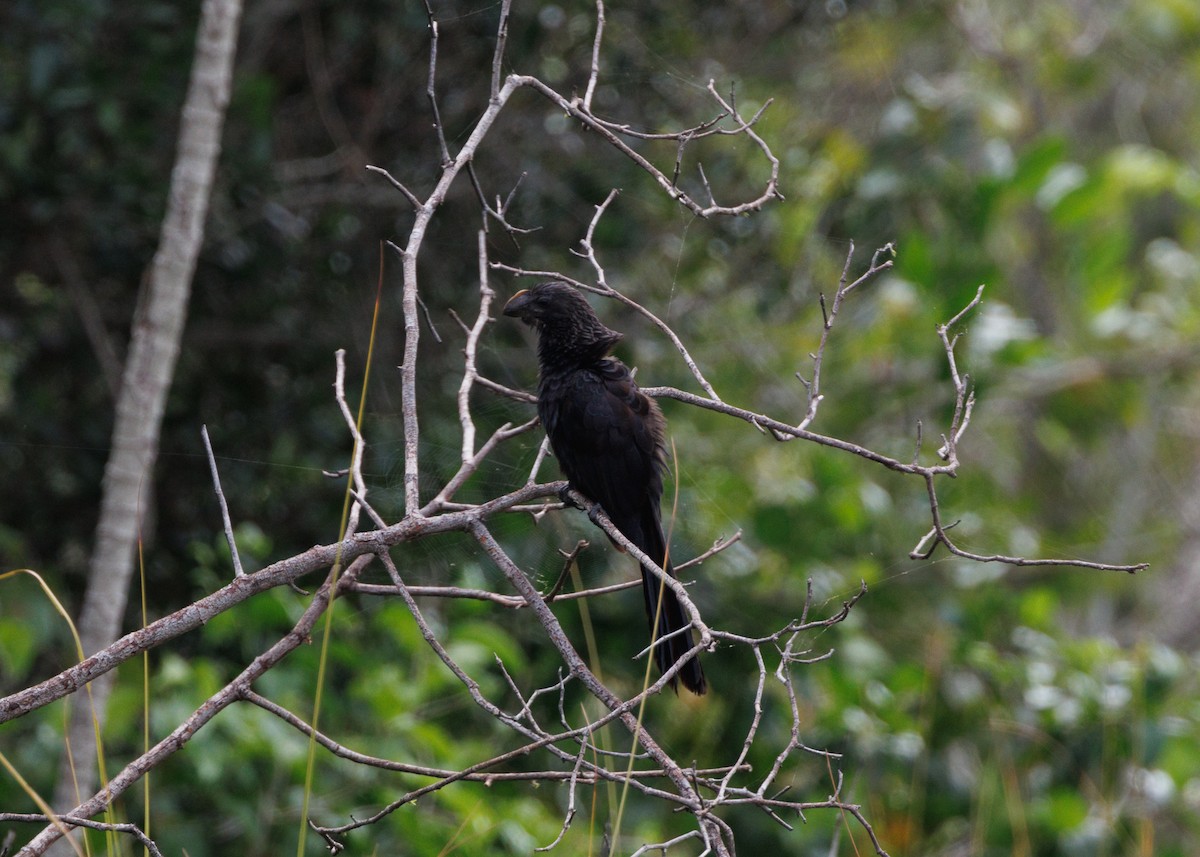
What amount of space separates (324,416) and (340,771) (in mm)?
1827

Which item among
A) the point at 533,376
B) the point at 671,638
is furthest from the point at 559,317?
the point at 671,638

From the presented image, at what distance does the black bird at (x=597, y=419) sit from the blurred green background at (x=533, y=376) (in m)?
0.12

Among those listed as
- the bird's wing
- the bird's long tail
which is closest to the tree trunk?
the bird's wing

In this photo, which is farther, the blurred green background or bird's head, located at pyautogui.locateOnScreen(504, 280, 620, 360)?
the blurred green background

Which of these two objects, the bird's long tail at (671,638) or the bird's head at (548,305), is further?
the bird's head at (548,305)

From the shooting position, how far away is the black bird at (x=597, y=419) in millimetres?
2801

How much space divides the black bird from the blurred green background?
12cm

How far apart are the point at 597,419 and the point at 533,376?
0.85 meters

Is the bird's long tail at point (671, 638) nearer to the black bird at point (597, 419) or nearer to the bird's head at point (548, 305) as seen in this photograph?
the black bird at point (597, 419)

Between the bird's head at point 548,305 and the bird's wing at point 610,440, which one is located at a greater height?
the bird's head at point 548,305

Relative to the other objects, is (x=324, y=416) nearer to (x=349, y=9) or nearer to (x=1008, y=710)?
(x=349, y=9)

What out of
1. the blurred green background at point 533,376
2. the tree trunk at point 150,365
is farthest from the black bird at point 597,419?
the tree trunk at point 150,365

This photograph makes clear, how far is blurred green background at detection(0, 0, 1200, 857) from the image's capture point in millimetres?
3230

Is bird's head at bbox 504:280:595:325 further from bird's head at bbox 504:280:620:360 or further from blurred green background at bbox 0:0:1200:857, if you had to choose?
blurred green background at bbox 0:0:1200:857
